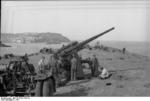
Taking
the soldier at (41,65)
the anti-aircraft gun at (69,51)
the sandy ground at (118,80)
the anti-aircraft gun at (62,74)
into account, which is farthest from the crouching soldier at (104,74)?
the soldier at (41,65)

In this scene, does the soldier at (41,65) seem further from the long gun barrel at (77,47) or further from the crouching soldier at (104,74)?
the crouching soldier at (104,74)

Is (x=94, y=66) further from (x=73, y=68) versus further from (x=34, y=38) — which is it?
(x=34, y=38)

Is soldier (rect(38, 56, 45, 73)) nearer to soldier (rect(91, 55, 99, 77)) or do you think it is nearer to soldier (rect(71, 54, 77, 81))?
soldier (rect(71, 54, 77, 81))

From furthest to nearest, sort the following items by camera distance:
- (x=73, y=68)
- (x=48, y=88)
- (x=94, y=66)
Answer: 1. (x=73, y=68)
2. (x=94, y=66)
3. (x=48, y=88)

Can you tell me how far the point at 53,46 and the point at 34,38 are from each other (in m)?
0.24

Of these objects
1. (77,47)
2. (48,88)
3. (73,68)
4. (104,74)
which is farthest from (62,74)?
(104,74)

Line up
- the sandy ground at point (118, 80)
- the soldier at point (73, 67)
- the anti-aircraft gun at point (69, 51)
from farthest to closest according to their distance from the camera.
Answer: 1. the soldier at point (73, 67)
2. the anti-aircraft gun at point (69, 51)
3. the sandy ground at point (118, 80)

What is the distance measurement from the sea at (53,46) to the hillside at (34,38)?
0.05 meters

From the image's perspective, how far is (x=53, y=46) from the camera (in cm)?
354

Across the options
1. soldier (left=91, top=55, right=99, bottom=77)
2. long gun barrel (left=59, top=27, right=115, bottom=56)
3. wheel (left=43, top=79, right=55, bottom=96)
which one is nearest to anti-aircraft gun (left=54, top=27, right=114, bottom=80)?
long gun barrel (left=59, top=27, right=115, bottom=56)

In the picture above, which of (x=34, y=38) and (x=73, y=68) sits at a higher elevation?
(x=34, y=38)

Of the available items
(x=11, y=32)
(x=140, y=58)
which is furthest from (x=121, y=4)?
(x=11, y=32)

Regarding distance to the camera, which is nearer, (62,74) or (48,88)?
(48,88)

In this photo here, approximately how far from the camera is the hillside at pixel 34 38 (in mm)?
3506
